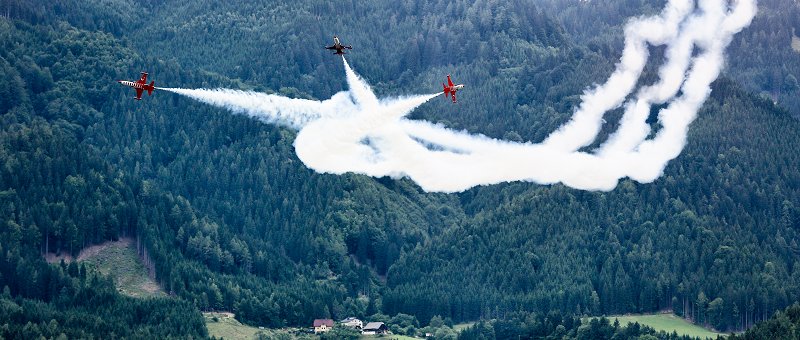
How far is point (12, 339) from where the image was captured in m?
199

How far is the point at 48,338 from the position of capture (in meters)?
200

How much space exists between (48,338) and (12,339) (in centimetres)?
311
